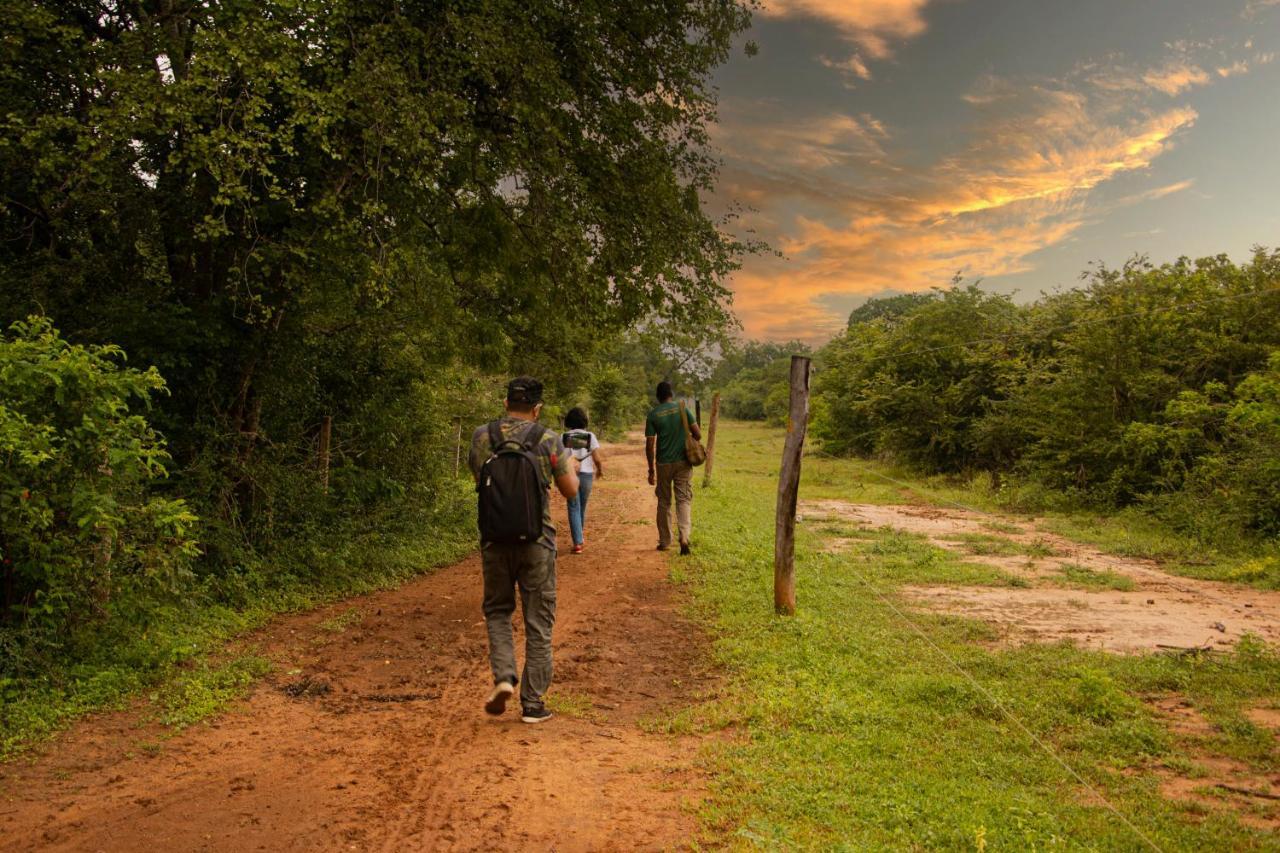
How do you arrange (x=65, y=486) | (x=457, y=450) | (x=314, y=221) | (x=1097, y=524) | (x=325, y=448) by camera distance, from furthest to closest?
(x=457, y=450) < (x=1097, y=524) < (x=325, y=448) < (x=314, y=221) < (x=65, y=486)

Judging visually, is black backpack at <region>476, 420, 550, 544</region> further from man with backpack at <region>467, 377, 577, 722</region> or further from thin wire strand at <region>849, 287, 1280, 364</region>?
thin wire strand at <region>849, 287, 1280, 364</region>

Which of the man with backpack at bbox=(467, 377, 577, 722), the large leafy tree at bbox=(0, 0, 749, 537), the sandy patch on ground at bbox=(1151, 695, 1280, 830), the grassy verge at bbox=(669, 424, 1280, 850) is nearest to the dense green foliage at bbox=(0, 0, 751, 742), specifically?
the large leafy tree at bbox=(0, 0, 749, 537)

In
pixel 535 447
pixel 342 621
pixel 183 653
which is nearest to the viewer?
pixel 535 447

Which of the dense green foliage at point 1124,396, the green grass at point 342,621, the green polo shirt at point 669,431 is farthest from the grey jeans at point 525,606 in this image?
the dense green foliage at point 1124,396

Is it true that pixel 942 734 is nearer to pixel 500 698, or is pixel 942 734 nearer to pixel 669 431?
pixel 500 698

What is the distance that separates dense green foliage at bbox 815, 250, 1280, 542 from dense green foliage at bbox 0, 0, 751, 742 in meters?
5.49

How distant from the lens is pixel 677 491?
10.6 metres

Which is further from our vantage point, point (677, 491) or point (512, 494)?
point (677, 491)

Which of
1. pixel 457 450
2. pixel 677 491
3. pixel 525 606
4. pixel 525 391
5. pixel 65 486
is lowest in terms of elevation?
pixel 525 606

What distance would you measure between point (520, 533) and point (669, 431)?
5.67 meters

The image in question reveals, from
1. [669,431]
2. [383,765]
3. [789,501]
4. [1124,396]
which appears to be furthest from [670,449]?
[1124,396]

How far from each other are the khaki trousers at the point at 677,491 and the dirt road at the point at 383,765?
3508 mm

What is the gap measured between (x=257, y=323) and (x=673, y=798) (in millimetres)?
6932

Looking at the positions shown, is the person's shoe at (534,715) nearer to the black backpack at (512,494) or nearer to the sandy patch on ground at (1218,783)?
the black backpack at (512,494)
